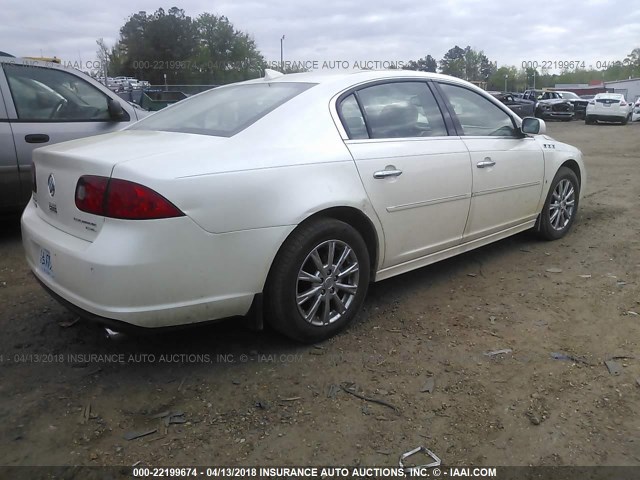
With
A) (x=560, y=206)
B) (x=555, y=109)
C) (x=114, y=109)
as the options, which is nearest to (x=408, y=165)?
(x=560, y=206)

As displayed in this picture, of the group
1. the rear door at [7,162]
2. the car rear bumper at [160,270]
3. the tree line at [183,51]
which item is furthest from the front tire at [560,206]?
the tree line at [183,51]

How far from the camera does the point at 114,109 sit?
5.46 meters

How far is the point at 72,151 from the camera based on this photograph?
2.88 meters

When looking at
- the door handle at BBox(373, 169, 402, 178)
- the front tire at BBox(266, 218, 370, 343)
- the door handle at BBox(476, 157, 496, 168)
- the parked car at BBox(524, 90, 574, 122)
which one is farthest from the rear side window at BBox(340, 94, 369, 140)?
the parked car at BBox(524, 90, 574, 122)

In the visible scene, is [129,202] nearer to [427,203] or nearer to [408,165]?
[408,165]

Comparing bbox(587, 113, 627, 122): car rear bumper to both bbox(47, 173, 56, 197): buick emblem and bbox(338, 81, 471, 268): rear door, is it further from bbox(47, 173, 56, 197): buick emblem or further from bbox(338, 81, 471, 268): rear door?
bbox(47, 173, 56, 197): buick emblem

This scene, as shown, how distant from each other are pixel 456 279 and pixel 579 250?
1410mm

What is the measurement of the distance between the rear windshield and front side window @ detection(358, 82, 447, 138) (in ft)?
1.40

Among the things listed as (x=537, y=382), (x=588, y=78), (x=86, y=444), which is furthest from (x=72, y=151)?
(x=588, y=78)

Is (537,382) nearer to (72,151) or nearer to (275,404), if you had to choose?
(275,404)

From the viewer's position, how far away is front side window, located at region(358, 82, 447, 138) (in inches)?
138

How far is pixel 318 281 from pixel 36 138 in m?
3.45

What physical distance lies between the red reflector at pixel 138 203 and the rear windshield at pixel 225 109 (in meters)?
0.64

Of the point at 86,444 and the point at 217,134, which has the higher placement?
the point at 217,134
